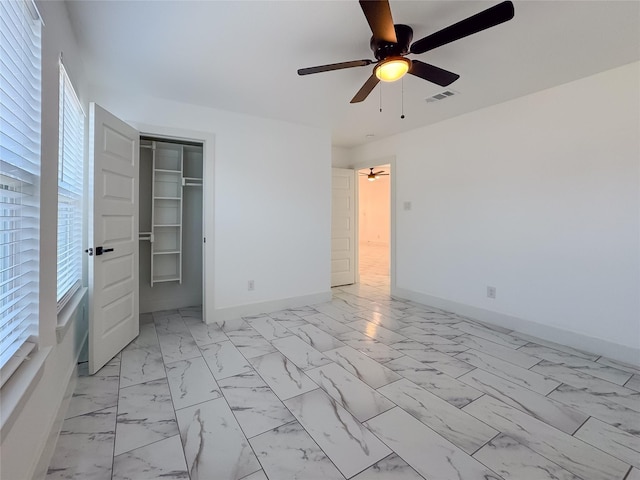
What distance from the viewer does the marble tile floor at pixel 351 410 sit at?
1.43 meters

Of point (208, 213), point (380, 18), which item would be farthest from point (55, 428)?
point (380, 18)

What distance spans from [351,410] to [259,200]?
2669 mm

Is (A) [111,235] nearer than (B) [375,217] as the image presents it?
Yes

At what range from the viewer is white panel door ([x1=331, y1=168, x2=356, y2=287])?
535cm

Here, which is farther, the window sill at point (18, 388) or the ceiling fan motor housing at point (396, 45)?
the ceiling fan motor housing at point (396, 45)

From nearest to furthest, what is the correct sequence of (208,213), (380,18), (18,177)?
(18,177) < (380,18) < (208,213)

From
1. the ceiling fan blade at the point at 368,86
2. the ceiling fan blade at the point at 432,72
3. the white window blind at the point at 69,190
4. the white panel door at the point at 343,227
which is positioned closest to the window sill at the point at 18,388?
the white window blind at the point at 69,190

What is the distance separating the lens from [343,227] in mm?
5449

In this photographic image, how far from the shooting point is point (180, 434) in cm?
164

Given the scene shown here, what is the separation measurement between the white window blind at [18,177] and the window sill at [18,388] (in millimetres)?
43

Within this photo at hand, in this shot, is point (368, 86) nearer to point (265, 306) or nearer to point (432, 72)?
point (432, 72)

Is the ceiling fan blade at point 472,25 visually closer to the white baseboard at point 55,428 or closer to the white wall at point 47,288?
the white wall at point 47,288

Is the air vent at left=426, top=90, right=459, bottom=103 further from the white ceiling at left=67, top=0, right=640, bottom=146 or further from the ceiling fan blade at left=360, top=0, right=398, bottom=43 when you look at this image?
the ceiling fan blade at left=360, top=0, right=398, bottom=43

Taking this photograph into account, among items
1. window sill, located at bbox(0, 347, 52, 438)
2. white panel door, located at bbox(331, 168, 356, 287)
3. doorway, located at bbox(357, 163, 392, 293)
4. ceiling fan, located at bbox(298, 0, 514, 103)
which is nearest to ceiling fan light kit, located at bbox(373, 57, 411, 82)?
ceiling fan, located at bbox(298, 0, 514, 103)
